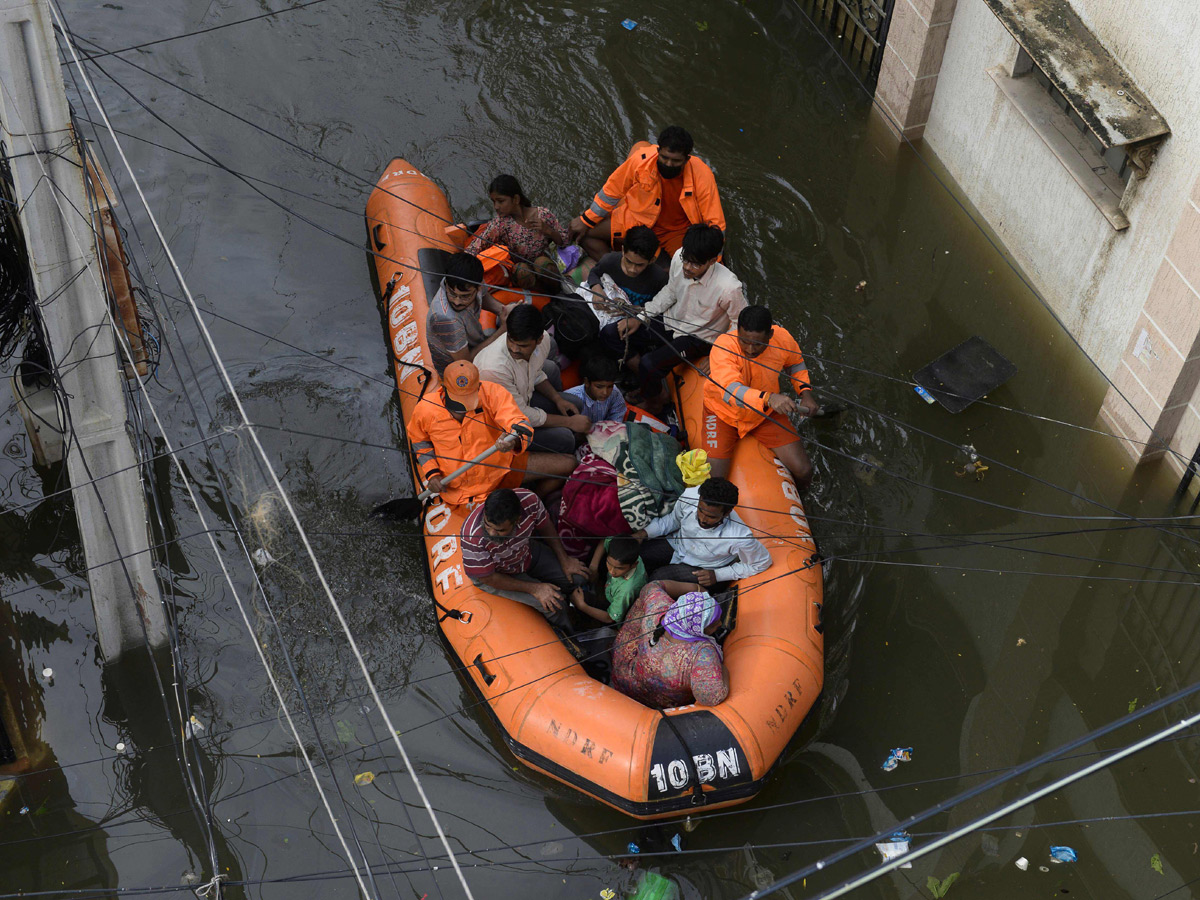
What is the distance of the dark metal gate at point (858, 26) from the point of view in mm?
8828

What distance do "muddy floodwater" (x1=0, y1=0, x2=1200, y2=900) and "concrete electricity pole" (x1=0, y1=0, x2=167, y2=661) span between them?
0.60 m

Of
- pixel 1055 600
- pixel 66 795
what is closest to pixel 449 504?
pixel 66 795

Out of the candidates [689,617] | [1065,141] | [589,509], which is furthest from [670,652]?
[1065,141]

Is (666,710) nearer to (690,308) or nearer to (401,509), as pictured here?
(401,509)

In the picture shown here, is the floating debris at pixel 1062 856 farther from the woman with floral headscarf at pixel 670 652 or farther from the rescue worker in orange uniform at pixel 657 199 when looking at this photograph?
the rescue worker in orange uniform at pixel 657 199

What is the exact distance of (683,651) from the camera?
16.6 ft

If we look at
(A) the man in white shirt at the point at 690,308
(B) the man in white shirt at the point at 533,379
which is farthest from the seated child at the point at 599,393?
(A) the man in white shirt at the point at 690,308

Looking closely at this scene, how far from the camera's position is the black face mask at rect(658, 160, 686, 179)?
6.60m

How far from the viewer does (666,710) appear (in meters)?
5.05

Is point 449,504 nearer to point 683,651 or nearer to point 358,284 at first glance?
point 683,651

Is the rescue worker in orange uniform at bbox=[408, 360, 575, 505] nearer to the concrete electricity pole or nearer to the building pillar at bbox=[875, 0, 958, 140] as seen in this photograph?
the concrete electricity pole

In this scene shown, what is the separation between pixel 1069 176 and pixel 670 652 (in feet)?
14.3

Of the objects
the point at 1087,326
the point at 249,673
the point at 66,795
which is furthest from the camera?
the point at 1087,326

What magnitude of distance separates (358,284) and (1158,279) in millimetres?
5147
